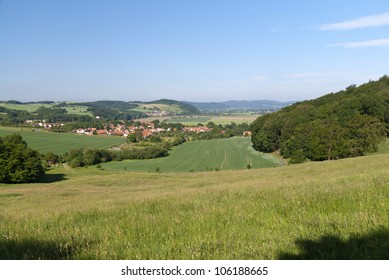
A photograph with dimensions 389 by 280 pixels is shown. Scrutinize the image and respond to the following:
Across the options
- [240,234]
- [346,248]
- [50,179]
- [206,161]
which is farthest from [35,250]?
[206,161]

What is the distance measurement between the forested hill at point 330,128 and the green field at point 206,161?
6.26 metres

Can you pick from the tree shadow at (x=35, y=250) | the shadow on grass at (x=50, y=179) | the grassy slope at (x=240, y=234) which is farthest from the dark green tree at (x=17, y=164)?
the tree shadow at (x=35, y=250)

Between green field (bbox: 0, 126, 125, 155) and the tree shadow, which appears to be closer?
the tree shadow

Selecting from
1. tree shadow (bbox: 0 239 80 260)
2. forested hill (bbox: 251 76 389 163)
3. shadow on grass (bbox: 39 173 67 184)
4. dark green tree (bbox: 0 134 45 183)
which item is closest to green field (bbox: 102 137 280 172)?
forested hill (bbox: 251 76 389 163)

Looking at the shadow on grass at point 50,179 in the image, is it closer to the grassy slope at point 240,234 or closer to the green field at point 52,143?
the green field at point 52,143

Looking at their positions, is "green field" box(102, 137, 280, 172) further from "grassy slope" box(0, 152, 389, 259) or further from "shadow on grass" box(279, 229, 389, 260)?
"shadow on grass" box(279, 229, 389, 260)

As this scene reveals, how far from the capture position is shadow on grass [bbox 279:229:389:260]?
156 inches

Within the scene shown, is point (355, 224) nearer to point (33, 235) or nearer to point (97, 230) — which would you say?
point (97, 230)

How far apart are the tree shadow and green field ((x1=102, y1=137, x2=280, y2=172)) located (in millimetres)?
73975

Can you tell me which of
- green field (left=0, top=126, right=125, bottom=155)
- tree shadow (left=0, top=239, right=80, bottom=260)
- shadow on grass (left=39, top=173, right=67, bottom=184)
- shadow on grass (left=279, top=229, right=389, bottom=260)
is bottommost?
shadow on grass (left=39, top=173, right=67, bottom=184)

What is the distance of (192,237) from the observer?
17.5ft

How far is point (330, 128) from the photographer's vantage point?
6925 cm

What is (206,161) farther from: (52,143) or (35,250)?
(35,250)
